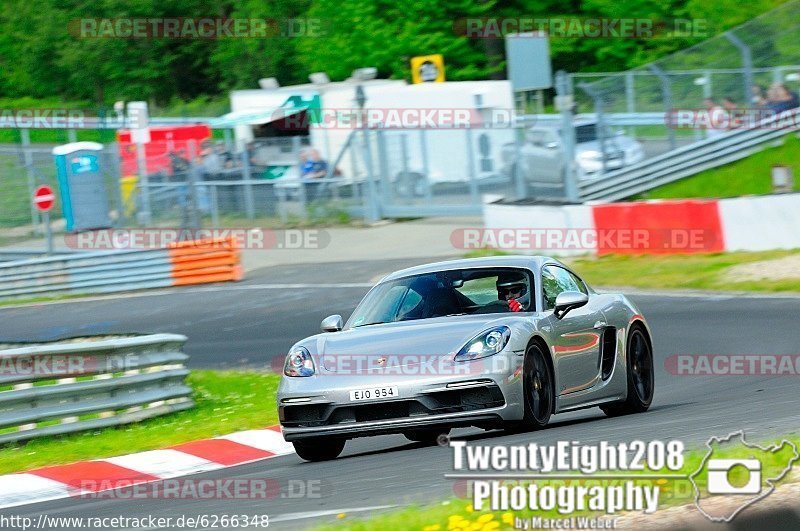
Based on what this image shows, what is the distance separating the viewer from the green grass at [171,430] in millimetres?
10695

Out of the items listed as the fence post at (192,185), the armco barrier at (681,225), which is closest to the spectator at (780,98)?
the armco barrier at (681,225)

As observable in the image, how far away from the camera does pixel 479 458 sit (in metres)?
6.29

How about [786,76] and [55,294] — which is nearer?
[786,76]

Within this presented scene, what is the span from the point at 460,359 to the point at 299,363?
1.08 metres

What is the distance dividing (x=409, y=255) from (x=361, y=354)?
59.0 ft

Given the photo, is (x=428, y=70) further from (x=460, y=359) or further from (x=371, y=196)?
(x=460, y=359)

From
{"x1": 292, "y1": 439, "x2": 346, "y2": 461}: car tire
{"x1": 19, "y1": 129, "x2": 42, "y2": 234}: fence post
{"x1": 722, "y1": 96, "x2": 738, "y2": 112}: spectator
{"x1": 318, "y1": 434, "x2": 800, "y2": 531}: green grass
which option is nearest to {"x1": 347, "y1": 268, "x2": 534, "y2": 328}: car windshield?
{"x1": 292, "y1": 439, "x2": 346, "y2": 461}: car tire

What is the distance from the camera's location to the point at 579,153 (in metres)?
27.8

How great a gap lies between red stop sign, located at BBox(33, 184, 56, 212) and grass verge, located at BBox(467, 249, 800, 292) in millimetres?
11999

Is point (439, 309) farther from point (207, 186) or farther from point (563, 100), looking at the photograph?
point (207, 186)

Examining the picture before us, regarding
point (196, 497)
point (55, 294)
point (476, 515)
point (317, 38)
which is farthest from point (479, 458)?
point (317, 38)

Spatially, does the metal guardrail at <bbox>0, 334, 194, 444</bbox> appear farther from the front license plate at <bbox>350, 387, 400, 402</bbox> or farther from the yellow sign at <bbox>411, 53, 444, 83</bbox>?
the yellow sign at <bbox>411, 53, 444, 83</bbox>

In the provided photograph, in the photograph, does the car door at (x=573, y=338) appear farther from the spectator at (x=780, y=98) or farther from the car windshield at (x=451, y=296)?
the spectator at (x=780, y=98)

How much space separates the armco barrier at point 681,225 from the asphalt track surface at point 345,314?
2.54 meters
